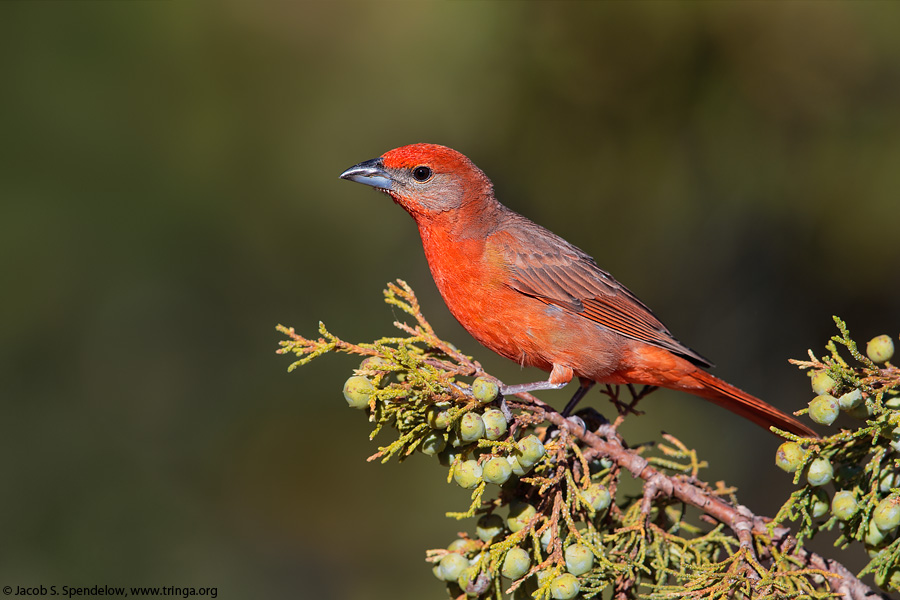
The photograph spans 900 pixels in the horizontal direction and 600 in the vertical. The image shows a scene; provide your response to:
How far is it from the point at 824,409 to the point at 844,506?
0.34 meters

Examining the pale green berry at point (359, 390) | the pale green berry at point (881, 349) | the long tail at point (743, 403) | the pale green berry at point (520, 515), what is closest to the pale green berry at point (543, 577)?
the pale green berry at point (520, 515)

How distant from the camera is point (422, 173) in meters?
3.98

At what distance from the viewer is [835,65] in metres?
4.62

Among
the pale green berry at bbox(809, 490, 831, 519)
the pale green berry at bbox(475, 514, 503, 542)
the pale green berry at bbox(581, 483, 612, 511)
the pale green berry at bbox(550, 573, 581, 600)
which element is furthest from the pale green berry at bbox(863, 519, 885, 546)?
the pale green berry at bbox(475, 514, 503, 542)

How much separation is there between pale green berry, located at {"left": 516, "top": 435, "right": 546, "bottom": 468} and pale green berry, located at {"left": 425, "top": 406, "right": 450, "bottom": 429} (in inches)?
9.2

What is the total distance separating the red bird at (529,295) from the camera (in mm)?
3559

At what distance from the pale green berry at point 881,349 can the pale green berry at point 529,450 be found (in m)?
1.00

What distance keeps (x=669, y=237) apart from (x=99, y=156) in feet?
12.2

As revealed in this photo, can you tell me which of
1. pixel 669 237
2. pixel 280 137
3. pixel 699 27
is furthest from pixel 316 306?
pixel 699 27

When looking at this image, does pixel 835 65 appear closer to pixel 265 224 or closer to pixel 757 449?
pixel 757 449

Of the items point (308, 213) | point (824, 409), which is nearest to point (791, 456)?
point (824, 409)

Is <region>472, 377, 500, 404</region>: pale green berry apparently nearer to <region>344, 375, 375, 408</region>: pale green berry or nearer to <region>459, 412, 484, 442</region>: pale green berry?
<region>459, 412, 484, 442</region>: pale green berry

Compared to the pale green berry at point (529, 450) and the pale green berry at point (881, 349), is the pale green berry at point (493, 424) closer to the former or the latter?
the pale green berry at point (529, 450)

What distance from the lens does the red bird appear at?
356 centimetres
